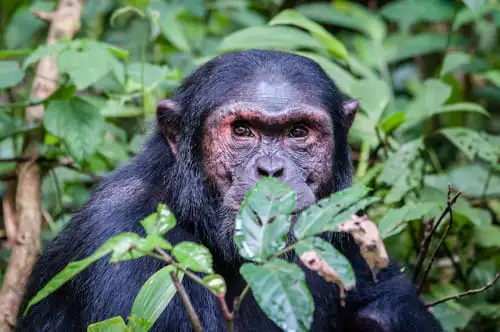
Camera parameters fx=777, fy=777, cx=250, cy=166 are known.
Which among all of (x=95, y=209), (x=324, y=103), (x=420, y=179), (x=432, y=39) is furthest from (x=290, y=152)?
(x=432, y=39)

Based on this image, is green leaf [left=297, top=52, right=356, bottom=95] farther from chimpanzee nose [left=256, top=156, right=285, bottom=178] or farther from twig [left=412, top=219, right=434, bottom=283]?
chimpanzee nose [left=256, top=156, right=285, bottom=178]

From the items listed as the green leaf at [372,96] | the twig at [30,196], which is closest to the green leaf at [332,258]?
the twig at [30,196]

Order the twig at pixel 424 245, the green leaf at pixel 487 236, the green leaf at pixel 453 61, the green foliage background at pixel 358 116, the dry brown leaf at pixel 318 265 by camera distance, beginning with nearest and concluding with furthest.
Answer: the dry brown leaf at pixel 318 265
the twig at pixel 424 245
the green foliage background at pixel 358 116
the green leaf at pixel 487 236
the green leaf at pixel 453 61

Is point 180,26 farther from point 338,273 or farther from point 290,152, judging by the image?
point 338,273

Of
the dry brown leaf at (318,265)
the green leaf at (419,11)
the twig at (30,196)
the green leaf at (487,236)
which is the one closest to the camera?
the dry brown leaf at (318,265)

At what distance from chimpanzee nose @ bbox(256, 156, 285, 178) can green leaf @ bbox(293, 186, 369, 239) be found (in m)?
1.29

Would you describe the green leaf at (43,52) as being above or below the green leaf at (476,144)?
above

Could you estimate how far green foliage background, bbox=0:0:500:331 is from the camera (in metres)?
6.34

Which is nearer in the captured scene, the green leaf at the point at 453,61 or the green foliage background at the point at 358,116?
the green foliage background at the point at 358,116

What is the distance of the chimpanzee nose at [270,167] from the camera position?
4828 millimetres

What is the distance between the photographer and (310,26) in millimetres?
7195

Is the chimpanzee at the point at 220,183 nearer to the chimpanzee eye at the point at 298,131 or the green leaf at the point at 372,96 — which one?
the chimpanzee eye at the point at 298,131

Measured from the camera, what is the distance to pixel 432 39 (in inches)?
396

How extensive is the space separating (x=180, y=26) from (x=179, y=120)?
377 cm
